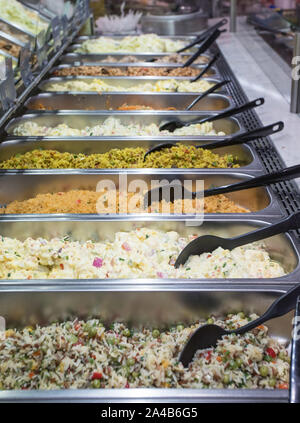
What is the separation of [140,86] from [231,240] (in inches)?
89.2

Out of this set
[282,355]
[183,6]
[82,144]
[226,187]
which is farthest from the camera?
[183,6]

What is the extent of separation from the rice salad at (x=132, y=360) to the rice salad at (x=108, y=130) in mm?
1600

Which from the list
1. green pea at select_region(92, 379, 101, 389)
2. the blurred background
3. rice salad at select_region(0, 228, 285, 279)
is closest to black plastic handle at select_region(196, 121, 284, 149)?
rice salad at select_region(0, 228, 285, 279)

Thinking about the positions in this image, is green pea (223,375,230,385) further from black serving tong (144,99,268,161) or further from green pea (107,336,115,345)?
black serving tong (144,99,268,161)

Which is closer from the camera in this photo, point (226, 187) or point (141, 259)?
point (141, 259)

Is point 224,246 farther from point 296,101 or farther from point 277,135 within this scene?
point 296,101

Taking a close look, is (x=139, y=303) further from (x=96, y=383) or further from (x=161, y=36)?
(x=161, y=36)

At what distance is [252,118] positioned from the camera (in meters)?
2.96

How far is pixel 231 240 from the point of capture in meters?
1.85

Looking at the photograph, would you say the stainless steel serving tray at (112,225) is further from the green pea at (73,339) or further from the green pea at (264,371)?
the green pea at (264,371)

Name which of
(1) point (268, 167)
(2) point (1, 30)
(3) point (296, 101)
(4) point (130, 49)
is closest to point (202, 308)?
(1) point (268, 167)

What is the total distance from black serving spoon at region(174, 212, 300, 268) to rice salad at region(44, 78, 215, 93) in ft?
6.48

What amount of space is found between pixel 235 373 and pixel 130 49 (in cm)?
383

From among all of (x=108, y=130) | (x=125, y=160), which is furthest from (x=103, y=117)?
(x=125, y=160)
